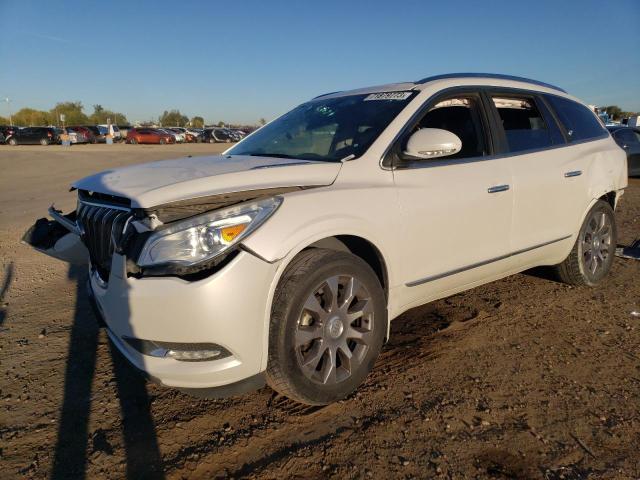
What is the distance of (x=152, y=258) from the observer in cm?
239

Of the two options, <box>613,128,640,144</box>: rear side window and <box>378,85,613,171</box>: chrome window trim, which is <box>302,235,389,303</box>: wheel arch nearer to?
<box>378,85,613,171</box>: chrome window trim

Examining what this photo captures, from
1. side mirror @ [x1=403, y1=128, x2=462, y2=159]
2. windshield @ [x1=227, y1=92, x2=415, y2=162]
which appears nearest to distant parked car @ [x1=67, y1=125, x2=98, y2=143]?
windshield @ [x1=227, y1=92, x2=415, y2=162]

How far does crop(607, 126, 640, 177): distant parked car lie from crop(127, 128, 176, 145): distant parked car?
131 ft

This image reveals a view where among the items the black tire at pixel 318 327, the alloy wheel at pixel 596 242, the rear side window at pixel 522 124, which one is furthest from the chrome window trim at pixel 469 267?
the rear side window at pixel 522 124

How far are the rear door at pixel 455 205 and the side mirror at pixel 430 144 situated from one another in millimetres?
87

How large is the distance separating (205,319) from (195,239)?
0.38m

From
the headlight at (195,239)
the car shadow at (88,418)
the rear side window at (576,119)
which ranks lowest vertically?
the car shadow at (88,418)

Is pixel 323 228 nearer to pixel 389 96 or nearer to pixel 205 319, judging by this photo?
pixel 205 319

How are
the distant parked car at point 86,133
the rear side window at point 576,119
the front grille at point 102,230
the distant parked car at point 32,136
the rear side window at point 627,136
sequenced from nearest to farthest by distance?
the front grille at point 102,230 < the rear side window at point 576,119 < the rear side window at point 627,136 < the distant parked car at point 32,136 < the distant parked car at point 86,133

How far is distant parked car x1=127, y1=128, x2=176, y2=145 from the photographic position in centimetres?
4616

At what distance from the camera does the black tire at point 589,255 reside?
4.62 m

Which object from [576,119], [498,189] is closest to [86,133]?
[576,119]

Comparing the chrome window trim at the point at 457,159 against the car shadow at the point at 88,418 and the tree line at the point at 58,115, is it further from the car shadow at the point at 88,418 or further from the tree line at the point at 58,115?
the tree line at the point at 58,115

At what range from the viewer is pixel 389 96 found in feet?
11.9
